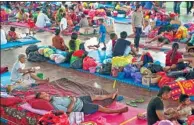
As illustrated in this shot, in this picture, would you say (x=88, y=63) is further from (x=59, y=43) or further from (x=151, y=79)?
(x=151, y=79)

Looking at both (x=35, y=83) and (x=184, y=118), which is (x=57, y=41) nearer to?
(x=35, y=83)

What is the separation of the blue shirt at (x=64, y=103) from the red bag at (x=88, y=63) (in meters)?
3.46

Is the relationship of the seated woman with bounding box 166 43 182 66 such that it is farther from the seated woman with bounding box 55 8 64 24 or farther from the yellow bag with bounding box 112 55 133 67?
the seated woman with bounding box 55 8 64 24

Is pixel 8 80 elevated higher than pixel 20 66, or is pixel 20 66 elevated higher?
pixel 20 66

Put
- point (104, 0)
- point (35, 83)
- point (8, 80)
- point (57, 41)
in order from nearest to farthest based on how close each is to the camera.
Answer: point (35, 83), point (8, 80), point (57, 41), point (104, 0)

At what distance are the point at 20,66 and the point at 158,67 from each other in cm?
320

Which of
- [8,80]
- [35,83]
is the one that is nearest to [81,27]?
[8,80]

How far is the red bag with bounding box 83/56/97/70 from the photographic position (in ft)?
32.8

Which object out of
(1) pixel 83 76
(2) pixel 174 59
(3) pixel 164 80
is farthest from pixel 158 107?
(1) pixel 83 76

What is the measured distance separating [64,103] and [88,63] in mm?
3606

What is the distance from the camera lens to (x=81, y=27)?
15.5 m

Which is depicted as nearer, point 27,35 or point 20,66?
point 20,66

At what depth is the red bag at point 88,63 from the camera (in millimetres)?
9992

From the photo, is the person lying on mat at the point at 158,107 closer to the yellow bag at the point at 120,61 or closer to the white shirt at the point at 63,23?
the yellow bag at the point at 120,61
